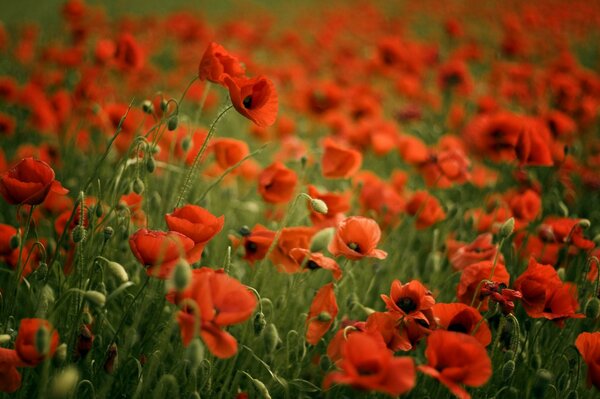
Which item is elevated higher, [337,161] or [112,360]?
[337,161]

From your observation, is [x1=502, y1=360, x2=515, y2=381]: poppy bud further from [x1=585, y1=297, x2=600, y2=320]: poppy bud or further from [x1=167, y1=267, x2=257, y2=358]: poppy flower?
[x1=167, y1=267, x2=257, y2=358]: poppy flower

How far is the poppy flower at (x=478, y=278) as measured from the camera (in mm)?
1406

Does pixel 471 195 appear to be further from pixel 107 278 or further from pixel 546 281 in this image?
pixel 107 278

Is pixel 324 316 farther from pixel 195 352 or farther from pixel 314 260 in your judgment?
pixel 195 352

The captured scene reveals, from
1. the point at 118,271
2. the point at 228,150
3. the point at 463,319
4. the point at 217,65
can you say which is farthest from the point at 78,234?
the point at 463,319

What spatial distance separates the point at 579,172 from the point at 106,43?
311 cm

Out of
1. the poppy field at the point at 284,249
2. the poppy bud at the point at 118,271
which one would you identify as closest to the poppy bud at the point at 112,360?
the poppy field at the point at 284,249

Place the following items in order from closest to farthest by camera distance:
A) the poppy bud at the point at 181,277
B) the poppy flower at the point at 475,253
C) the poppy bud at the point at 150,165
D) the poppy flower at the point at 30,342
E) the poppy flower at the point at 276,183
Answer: the poppy bud at the point at 181,277
the poppy flower at the point at 30,342
the poppy bud at the point at 150,165
the poppy flower at the point at 475,253
the poppy flower at the point at 276,183

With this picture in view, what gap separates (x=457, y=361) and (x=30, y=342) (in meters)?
0.91

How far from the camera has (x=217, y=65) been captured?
1.34 meters

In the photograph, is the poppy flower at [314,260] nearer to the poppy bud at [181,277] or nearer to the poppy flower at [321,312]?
the poppy flower at [321,312]

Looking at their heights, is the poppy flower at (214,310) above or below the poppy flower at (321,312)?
above

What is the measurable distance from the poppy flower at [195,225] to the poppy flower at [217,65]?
0.37 m

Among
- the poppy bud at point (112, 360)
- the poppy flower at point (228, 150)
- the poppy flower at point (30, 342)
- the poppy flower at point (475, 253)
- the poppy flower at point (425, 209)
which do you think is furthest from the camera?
the poppy flower at point (425, 209)
